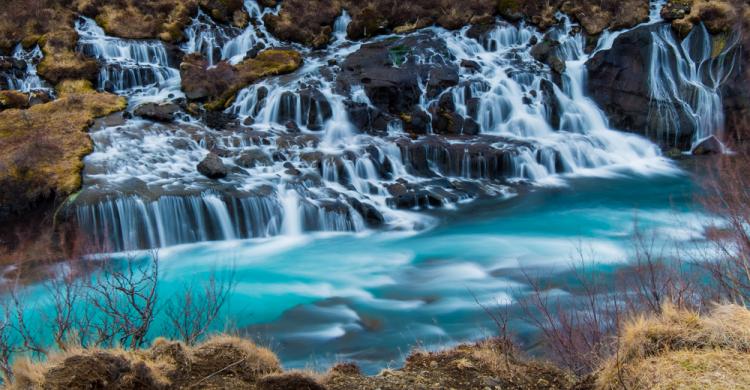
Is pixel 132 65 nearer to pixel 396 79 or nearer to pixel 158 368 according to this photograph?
pixel 396 79

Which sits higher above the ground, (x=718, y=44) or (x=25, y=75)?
(x=25, y=75)

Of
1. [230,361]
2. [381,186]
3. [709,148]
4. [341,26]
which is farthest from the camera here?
[341,26]

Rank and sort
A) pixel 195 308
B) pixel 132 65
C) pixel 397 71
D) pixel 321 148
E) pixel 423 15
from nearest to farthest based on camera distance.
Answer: pixel 195 308, pixel 321 148, pixel 397 71, pixel 132 65, pixel 423 15

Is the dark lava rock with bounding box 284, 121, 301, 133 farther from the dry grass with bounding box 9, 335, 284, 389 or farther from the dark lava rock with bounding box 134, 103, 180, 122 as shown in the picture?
the dry grass with bounding box 9, 335, 284, 389

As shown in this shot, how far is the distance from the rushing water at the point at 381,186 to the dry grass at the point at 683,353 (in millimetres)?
4911

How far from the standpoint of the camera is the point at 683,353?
490cm

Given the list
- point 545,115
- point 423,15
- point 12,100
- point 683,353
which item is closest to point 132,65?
point 12,100

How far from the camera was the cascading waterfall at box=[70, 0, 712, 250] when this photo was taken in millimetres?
15023

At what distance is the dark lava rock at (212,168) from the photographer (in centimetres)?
1630

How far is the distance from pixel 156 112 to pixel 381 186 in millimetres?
8653

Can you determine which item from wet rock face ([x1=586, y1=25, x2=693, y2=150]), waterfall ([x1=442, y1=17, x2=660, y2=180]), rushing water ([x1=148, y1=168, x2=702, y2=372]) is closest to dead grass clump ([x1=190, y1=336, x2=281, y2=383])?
rushing water ([x1=148, y1=168, x2=702, y2=372])

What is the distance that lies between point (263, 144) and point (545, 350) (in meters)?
12.6

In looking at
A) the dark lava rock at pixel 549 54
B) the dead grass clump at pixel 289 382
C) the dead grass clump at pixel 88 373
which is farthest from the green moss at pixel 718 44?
the dead grass clump at pixel 88 373

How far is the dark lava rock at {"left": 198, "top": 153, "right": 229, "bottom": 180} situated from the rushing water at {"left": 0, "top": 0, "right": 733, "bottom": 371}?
0.24 meters
